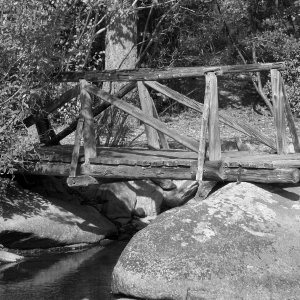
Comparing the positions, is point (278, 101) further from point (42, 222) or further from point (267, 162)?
point (42, 222)

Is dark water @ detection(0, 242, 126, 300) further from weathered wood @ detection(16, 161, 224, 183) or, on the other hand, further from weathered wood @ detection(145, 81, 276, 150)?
weathered wood @ detection(145, 81, 276, 150)

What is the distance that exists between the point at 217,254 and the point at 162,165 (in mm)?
2018

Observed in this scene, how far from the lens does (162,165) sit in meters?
10.8

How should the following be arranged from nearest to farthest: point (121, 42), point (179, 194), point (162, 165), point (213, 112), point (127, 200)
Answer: point (213, 112)
point (162, 165)
point (127, 200)
point (179, 194)
point (121, 42)

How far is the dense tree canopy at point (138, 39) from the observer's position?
36.8ft

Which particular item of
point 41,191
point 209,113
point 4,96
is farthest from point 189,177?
point 41,191

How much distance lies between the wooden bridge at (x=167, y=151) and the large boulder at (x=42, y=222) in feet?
2.34

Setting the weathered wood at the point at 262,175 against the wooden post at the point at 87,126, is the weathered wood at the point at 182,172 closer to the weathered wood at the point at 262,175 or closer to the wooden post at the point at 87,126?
the weathered wood at the point at 262,175

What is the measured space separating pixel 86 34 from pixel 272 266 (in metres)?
7.26

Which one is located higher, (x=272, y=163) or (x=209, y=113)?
(x=209, y=113)

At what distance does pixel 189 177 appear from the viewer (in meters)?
10.6

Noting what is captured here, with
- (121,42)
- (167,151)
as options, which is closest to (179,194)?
(167,151)

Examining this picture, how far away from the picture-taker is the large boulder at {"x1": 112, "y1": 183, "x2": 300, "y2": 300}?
348 inches

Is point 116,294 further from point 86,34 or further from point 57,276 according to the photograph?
point 86,34
